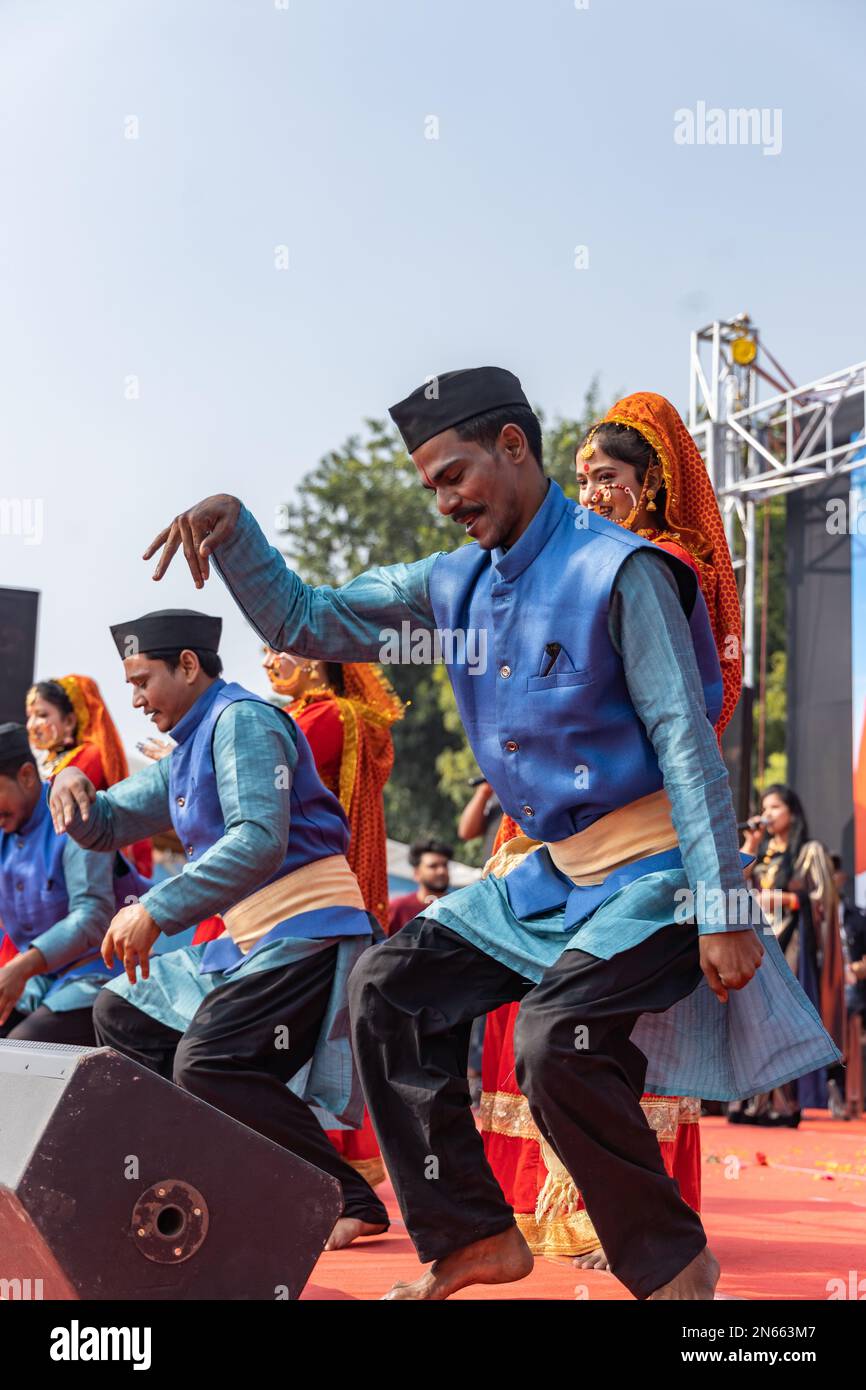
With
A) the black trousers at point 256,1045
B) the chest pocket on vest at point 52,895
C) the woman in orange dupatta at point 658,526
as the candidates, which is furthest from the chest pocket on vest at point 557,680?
the chest pocket on vest at point 52,895

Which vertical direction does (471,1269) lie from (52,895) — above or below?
below

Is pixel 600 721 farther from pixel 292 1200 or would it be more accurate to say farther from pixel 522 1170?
pixel 522 1170

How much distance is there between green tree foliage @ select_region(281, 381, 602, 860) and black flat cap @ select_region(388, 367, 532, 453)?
1039 inches

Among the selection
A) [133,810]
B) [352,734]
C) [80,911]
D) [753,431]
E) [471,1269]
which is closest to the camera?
[471,1269]

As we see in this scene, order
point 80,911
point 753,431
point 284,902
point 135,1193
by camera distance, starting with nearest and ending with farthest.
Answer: point 135,1193 → point 284,902 → point 80,911 → point 753,431

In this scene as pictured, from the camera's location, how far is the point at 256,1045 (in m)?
4.05

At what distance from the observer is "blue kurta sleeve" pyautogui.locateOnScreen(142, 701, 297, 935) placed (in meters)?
3.72

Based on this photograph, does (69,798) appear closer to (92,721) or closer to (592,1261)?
(592,1261)

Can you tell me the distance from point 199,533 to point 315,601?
0.33m

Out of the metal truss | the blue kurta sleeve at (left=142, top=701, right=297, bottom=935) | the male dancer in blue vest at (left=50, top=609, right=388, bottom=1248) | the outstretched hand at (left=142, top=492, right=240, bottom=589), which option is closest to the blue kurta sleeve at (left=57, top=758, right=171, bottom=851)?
the male dancer in blue vest at (left=50, top=609, right=388, bottom=1248)

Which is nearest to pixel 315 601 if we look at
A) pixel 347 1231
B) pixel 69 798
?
pixel 69 798

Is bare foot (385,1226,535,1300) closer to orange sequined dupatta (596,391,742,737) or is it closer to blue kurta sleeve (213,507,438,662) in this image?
blue kurta sleeve (213,507,438,662)

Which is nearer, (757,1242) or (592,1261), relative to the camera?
(592,1261)
